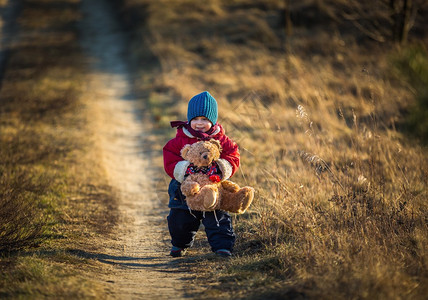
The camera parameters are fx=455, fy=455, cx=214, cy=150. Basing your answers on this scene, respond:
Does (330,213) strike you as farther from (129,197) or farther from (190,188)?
(129,197)

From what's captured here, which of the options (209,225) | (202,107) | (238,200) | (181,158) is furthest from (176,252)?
(202,107)

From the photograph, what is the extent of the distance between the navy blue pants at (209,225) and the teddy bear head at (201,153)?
0.57 metres

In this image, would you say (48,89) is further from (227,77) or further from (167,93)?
(227,77)

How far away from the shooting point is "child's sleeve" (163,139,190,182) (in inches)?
168

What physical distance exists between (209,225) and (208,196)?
1.58ft

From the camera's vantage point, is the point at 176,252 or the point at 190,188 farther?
the point at 176,252

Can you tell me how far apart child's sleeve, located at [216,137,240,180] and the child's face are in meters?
0.22

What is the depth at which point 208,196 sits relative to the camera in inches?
163

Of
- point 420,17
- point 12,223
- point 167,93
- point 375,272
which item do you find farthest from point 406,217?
point 420,17

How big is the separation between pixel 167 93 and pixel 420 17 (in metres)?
11.8

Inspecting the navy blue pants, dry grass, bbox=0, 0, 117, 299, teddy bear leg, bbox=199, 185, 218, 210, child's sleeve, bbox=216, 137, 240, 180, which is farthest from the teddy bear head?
dry grass, bbox=0, 0, 117, 299

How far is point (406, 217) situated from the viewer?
14.6 ft

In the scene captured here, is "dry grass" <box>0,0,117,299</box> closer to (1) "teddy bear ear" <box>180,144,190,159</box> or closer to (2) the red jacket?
(2) the red jacket

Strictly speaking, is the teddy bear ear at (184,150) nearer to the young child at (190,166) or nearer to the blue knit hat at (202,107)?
the young child at (190,166)
